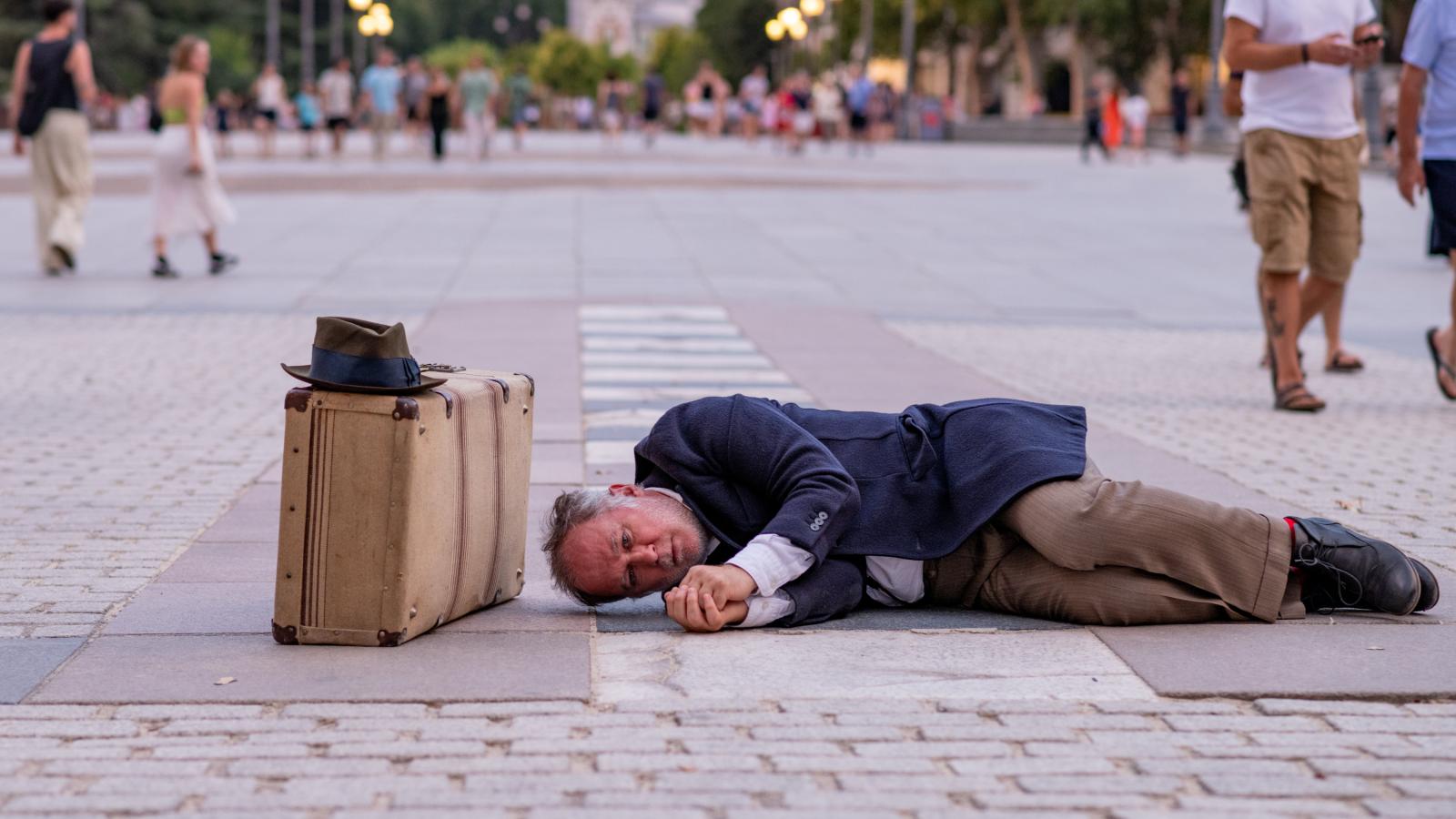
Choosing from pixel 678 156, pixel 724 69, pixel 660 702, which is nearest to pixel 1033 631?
pixel 660 702

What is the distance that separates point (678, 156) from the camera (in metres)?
39.7

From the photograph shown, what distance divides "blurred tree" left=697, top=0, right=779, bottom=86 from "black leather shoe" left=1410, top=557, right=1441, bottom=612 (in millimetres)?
90551

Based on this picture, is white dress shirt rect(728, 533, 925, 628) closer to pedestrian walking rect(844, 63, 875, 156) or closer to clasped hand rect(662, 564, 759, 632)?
clasped hand rect(662, 564, 759, 632)

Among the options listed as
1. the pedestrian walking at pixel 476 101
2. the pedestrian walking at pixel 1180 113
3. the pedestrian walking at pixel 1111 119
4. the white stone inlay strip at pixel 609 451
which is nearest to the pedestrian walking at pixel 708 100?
the pedestrian walking at pixel 1111 119

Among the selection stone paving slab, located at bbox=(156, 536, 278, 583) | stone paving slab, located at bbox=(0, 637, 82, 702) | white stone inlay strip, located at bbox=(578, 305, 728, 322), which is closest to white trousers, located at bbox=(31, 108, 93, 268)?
white stone inlay strip, located at bbox=(578, 305, 728, 322)

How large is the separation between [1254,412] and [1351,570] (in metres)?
4.00

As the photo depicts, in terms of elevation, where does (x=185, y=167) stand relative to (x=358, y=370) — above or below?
above

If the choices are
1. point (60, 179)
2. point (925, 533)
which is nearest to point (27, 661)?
point (925, 533)

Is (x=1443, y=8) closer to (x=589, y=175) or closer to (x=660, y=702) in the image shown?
(x=660, y=702)

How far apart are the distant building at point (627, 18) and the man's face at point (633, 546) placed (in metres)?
166

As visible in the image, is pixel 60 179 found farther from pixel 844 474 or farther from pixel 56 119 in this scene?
pixel 844 474

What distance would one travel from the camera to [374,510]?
4.00m

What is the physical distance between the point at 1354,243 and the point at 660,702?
5.55m

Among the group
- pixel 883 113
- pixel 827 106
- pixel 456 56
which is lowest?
pixel 827 106
